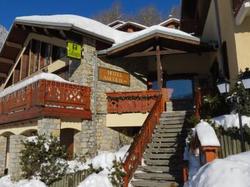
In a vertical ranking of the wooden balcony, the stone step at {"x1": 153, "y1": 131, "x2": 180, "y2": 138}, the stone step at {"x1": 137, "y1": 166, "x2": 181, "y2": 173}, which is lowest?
the stone step at {"x1": 137, "y1": 166, "x2": 181, "y2": 173}

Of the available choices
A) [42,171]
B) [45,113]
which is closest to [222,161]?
[42,171]

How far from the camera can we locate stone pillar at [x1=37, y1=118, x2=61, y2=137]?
1141cm

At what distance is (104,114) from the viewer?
542 inches

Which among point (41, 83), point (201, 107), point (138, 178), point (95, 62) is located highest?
point (95, 62)

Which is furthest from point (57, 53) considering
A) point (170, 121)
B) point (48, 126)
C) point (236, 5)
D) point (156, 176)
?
point (156, 176)

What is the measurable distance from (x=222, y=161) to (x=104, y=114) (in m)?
9.41

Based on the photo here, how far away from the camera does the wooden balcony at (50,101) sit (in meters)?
11.5

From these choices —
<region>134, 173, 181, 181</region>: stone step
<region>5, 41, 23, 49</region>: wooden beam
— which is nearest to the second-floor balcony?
<region>134, 173, 181, 181</region>: stone step

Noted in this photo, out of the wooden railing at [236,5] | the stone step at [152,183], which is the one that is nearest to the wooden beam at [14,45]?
the stone step at [152,183]

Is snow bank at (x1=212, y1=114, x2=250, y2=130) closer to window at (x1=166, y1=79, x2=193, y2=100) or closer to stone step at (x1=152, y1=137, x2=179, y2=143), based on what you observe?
stone step at (x1=152, y1=137, x2=179, y2=143)

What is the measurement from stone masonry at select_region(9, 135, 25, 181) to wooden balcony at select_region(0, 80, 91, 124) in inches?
38.0

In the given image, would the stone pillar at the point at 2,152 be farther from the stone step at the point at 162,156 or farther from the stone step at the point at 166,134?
the stone step at the point at 162,156

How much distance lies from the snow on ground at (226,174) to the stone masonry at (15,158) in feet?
30.9

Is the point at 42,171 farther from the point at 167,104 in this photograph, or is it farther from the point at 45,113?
the point at 167,104
